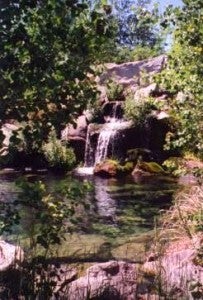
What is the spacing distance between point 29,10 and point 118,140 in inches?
781

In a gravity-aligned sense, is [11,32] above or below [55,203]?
above

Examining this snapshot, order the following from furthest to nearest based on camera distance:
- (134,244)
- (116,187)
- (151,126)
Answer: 1. (151,126)
2. (116,187)
3. (134,244)

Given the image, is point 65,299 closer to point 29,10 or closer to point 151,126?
point 29,10

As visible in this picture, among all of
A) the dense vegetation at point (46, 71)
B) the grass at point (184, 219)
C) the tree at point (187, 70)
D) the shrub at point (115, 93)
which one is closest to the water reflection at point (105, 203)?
the grass at point (184, 219)

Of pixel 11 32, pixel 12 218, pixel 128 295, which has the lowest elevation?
pixel 128 295

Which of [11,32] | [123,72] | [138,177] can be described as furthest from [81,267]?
[123,72]

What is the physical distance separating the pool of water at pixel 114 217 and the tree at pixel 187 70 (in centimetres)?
181

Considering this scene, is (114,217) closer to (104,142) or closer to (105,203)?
(105,203)

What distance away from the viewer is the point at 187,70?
659 centimetres

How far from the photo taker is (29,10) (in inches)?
151

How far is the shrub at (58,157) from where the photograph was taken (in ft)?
73.0

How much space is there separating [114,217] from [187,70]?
6.77m

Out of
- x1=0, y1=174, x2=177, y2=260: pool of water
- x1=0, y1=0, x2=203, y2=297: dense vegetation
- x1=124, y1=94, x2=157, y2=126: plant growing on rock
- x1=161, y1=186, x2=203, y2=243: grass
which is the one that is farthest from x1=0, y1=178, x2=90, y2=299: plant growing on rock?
x1=124, y1=94, x2=157, y2=126: plant growing on rock

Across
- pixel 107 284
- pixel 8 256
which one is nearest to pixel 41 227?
pixel 107 284
